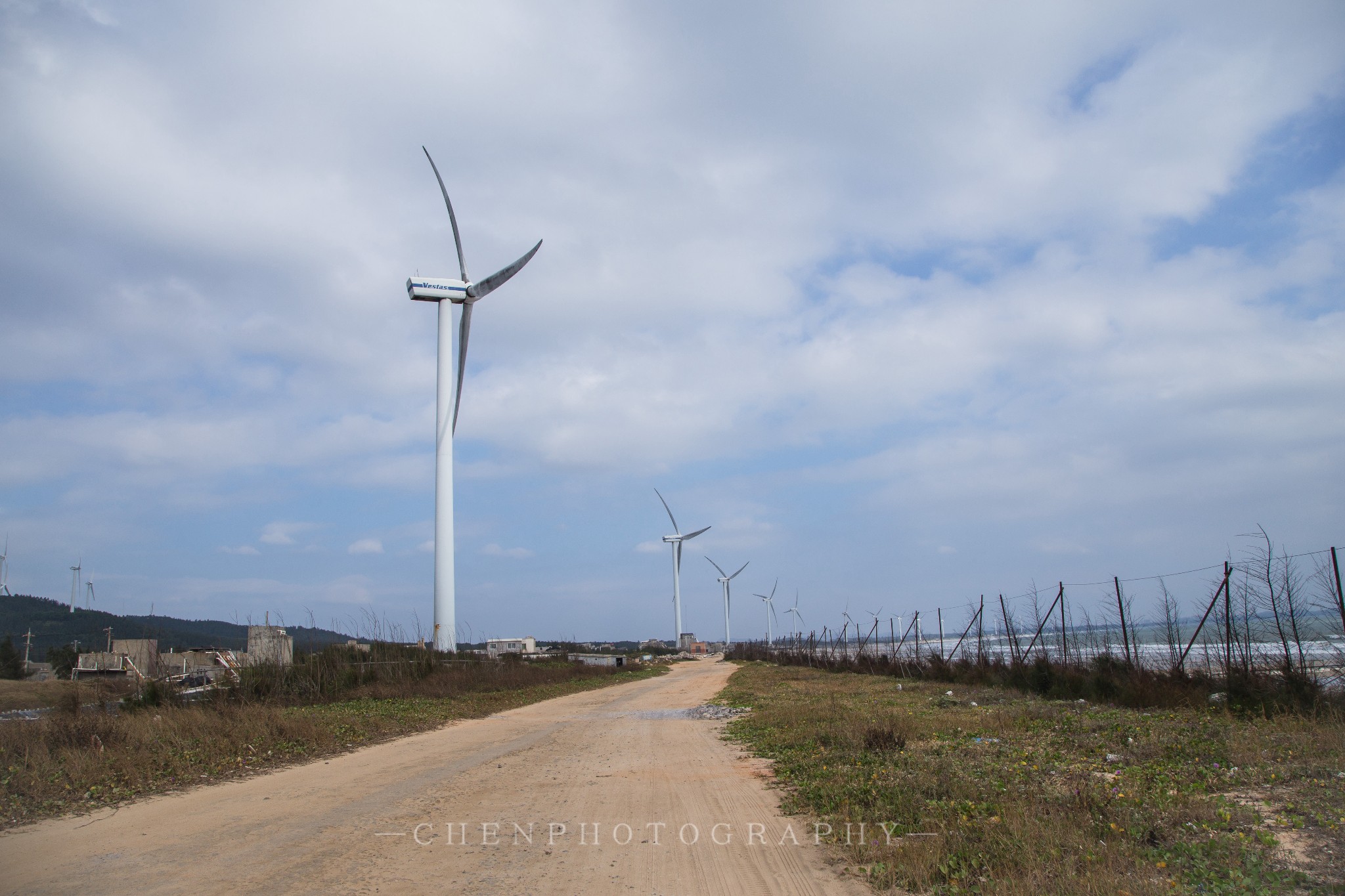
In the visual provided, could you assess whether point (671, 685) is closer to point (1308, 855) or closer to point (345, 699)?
point (345, 699)

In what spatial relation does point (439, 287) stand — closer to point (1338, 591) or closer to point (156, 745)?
point (156, 745)

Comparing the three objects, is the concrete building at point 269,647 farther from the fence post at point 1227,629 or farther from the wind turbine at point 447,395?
the fence post at point 1227,629

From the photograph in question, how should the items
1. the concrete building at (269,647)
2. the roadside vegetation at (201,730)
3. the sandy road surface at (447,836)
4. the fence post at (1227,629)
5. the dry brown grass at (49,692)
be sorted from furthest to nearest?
the concrete building at (269,647), the dry brown grass at (49,692), the fence post at (1227,629), the roadside vegetation at (201,730), the sandy road surface at (447,836)

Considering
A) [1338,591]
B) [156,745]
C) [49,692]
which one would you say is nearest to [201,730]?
[156,745]

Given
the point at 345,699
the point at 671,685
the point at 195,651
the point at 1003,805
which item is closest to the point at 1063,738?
the point at 1003,805

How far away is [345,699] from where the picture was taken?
24.3m

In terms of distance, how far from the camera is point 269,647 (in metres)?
23.8

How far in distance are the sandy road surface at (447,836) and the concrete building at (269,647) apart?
13.0 metres

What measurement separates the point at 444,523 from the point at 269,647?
11.7 m

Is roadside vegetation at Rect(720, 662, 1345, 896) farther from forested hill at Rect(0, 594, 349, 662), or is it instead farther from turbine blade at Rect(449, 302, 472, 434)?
forested hill at Rect(0, 594, 349, 662)

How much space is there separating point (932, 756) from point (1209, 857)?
15.8ft

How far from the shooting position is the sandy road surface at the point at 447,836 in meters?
5.98

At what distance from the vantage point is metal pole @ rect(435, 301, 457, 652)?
3488 centimetres

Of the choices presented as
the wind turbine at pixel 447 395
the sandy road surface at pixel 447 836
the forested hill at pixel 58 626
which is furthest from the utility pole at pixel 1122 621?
the forested hill at pixel 58 626
